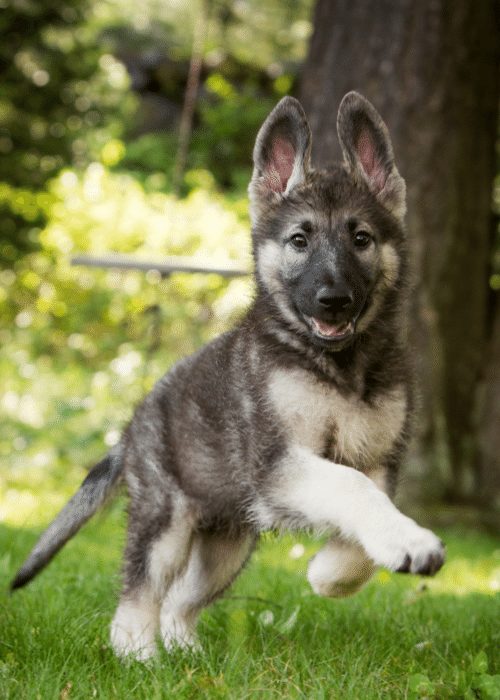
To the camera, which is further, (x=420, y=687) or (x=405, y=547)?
(x=420, y=687)

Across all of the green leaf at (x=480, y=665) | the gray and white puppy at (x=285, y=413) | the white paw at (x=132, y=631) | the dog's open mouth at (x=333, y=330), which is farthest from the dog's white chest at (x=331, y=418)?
the white paw at (x=132, y=631)

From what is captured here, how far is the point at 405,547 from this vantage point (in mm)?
2797

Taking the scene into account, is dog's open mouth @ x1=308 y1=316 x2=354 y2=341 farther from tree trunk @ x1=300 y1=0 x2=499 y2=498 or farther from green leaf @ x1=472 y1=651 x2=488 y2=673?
tree trunk @ x1=300 y1=0 x2=499 y2=498

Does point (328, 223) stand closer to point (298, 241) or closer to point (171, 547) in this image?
point (298, 241)

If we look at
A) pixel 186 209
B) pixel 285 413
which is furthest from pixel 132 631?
pixel 186 209

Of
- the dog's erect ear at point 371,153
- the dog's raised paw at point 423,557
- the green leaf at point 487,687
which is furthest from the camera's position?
the dog's erect ear at point 371,153

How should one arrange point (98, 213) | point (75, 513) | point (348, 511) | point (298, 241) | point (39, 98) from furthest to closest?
point (39, 98) < point (98, 213) < point (75, 513) < point (298, 241) < point (348, 511)

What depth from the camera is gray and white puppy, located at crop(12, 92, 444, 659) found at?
3.38 metres

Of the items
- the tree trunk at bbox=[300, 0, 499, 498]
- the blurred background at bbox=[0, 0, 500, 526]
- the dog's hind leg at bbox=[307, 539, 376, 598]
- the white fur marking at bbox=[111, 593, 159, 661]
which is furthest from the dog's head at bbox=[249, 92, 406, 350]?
the tree trunk at bbox=[300, 0, 499, 498]

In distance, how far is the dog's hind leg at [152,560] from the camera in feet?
12.5

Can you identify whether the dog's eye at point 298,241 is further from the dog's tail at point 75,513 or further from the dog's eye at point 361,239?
the dog's tail at point 75,513

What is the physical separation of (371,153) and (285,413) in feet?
3.74

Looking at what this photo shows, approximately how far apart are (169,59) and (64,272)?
6927mm

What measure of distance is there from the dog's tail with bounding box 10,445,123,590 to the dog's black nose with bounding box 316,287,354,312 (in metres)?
1.32
